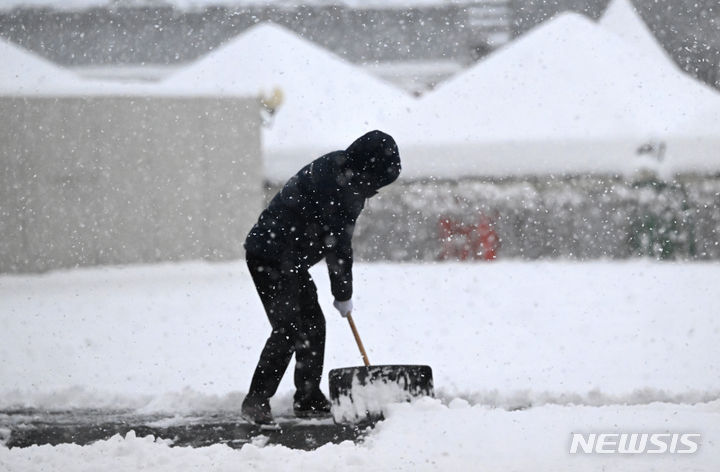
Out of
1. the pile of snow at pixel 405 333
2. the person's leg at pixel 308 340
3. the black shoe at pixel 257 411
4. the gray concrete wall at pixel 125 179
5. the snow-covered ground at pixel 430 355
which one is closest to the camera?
the snow-covered ground at pixel 430 355

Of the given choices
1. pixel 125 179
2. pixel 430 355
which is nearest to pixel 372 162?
pixel 430 355

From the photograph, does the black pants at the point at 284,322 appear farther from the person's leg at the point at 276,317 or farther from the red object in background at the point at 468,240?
the red object in background at the point at 468,240

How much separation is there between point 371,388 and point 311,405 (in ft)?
1.40

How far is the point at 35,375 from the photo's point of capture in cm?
700

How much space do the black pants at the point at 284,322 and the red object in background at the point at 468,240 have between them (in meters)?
9.62

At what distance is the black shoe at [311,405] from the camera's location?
5.54m

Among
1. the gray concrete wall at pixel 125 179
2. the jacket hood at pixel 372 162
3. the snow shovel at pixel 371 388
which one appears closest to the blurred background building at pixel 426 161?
the gray concrete wall at pixel 125 179

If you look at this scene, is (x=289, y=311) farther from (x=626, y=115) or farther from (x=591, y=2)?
(x=591, y=2)

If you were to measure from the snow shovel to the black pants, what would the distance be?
0.24 metres

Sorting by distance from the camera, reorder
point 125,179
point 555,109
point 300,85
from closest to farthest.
→ point 125,179
point 555,109
point 300,85

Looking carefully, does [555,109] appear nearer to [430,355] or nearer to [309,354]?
[430,355]

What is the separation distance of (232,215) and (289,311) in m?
8.83

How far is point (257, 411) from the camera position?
5238mm

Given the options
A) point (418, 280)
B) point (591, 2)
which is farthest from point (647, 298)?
point (591, 2)
